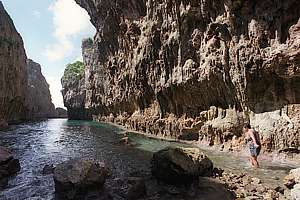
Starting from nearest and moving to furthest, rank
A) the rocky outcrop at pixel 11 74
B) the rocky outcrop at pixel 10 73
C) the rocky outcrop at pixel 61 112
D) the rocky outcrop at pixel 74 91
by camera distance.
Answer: the rocky outcrop at pixel 11 74, the rocky outcrop at pixel 10 73, the rocky outcrop at pixel 74 91, the rocky outcrop at pixel 61 112

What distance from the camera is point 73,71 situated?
9000 cm

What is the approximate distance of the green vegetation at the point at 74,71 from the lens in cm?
8804

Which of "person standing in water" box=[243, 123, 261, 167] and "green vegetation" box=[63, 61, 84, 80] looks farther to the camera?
"green vegetation" box=[63, 61, 84, 80]

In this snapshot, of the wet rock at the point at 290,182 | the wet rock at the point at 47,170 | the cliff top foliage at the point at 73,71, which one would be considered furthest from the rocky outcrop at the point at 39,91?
the wet rock at the point at 290,182

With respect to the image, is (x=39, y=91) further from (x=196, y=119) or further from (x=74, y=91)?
(x=196, y=119)

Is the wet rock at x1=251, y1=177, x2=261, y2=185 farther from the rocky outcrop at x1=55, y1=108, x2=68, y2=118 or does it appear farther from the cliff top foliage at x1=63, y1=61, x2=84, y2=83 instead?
the rocky outcrop at x1=55, y1=108, x2=68, y2=118

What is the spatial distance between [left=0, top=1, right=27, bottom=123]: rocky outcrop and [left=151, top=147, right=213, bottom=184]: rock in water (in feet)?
117

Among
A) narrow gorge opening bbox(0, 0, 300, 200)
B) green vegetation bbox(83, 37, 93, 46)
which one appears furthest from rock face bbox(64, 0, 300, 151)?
green vegetation bbox(83, 37, 93, 46)

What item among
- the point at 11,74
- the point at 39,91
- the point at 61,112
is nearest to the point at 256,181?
the point at 11,74

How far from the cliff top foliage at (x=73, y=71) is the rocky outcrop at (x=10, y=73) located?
25.0 metres

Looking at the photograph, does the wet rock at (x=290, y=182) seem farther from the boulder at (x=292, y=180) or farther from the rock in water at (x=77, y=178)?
the rock in water at (x=77, y=178)

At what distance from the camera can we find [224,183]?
13.0 meters

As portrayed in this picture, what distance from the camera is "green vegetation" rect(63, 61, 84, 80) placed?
88.0 metres

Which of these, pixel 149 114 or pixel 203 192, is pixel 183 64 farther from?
pixel 203 192
